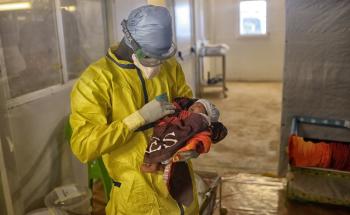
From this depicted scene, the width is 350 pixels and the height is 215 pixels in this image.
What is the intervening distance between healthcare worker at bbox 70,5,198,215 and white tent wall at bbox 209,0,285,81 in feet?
19.0

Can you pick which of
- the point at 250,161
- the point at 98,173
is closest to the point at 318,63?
the point at 250,161

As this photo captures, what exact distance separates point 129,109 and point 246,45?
6.06 meters

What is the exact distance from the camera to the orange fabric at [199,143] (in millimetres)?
1095

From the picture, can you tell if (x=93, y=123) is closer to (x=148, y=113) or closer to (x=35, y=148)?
(x=148, y=113)

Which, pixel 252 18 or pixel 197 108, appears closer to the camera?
pixel 197 108

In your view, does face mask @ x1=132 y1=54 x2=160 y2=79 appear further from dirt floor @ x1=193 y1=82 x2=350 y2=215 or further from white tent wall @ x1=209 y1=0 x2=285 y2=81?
white tent wall @ x1=209 y1=0 x2=285 y2=81

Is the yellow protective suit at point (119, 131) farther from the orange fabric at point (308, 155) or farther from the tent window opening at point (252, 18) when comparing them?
the tent window opening at point (252, 18)

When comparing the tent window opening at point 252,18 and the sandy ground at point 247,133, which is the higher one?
the tent window opening at point 252,18

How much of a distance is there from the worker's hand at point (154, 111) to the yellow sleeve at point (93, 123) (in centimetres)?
7

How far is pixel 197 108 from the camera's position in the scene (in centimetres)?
124

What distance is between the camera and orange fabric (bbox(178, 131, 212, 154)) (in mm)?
1095

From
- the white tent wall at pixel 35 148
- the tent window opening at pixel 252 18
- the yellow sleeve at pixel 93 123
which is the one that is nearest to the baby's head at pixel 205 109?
the yellow sleeve at pixel 93 123

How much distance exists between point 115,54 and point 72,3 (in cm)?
104

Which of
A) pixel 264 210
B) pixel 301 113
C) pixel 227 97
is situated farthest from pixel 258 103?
pixel 264 210
